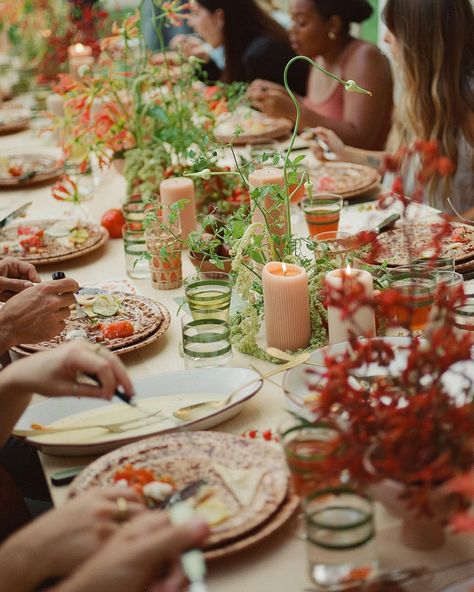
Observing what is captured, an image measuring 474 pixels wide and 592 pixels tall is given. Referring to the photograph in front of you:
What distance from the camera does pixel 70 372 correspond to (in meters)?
1.18

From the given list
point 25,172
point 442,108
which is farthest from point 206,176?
point 25,172

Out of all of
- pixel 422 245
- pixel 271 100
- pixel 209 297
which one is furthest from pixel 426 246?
pixel 271 100

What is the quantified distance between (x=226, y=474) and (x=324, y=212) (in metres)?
1.09

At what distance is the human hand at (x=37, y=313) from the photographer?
1.60 meters

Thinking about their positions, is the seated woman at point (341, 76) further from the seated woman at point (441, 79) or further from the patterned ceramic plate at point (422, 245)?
the patterned ceramic plate at point (422, 245)

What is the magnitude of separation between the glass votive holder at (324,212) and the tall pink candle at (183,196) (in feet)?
1.00

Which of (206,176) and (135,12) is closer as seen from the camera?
(206,176)

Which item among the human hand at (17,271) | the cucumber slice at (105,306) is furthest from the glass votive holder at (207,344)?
the human hand at (17,271)

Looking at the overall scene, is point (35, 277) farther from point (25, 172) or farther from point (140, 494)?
point (25, 172)

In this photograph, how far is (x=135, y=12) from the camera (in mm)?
2422

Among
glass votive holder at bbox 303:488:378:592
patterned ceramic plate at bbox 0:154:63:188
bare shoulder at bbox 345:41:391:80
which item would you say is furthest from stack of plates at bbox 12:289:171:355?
bare shoulder at bbox 345:41:391:80

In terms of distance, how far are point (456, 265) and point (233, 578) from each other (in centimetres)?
105

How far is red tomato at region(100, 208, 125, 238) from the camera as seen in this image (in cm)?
235

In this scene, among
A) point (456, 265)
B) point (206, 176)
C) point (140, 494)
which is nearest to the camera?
point (140, 494)
